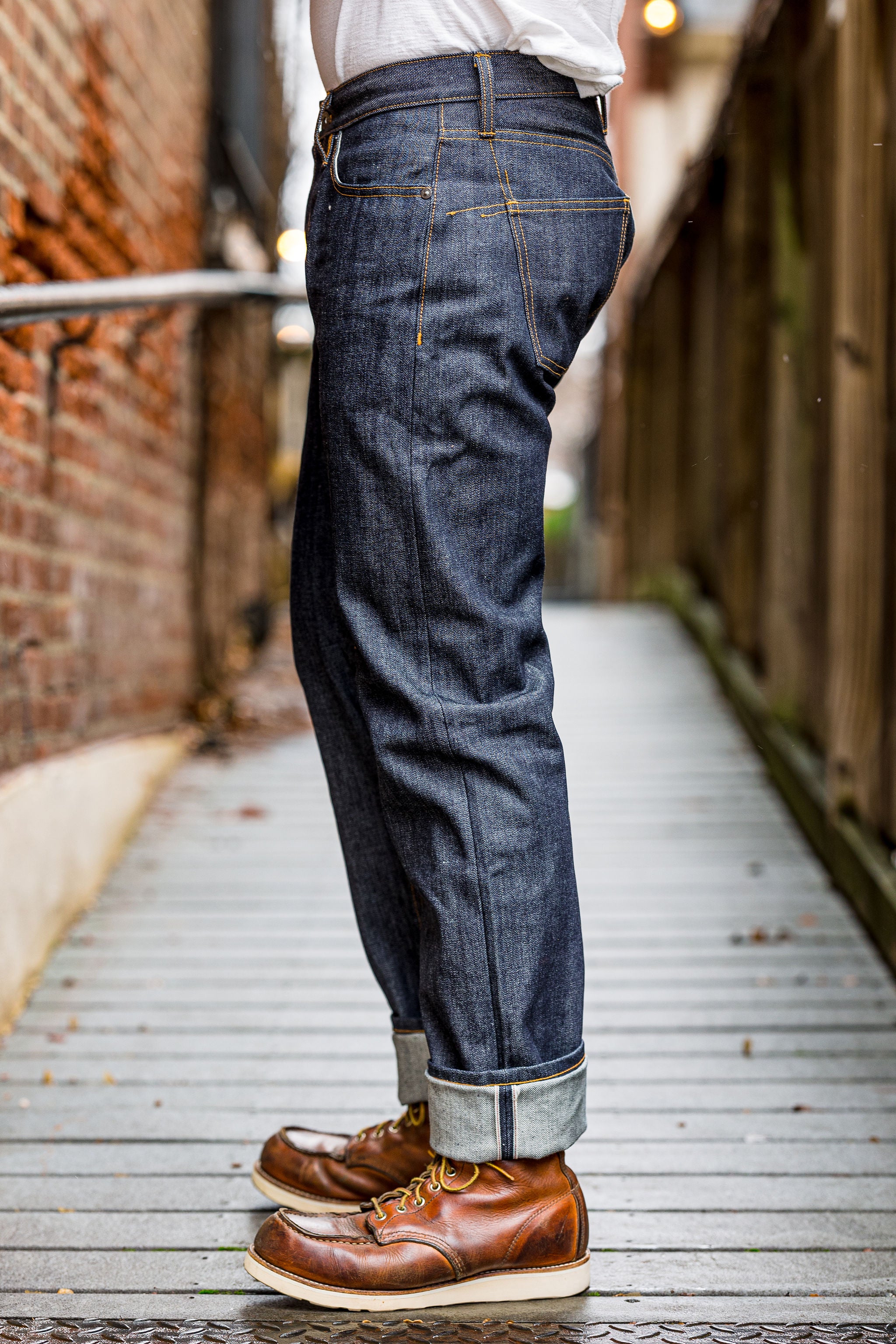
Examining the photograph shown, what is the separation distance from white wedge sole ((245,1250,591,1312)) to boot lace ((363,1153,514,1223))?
70 mm

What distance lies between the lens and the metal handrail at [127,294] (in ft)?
6.49

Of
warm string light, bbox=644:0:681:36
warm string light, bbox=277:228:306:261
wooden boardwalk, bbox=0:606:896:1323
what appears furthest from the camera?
→ warm string light, bbox=277:228:306:261

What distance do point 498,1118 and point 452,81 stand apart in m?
0.91

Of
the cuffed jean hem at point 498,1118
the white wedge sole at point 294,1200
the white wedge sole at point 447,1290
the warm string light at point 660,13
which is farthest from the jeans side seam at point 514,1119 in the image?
the warm string light at point 660,13

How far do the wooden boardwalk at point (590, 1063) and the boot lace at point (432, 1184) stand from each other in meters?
0.10

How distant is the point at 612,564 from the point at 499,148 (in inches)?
320

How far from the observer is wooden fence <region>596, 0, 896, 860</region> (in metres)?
2.29

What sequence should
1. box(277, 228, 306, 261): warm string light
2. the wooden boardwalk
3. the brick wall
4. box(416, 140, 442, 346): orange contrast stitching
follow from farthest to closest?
box(277, 228, 306, 261): warm string light < the brick wall < the wooden boardwalk < box(416, 140, 442, 346): orange contrast stitching

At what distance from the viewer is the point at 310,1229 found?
1.18 meters

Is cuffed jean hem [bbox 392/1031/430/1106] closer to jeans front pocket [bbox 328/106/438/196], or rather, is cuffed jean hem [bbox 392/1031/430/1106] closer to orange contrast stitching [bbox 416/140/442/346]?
orange contrast stitching [bbox 416/140/442/346]

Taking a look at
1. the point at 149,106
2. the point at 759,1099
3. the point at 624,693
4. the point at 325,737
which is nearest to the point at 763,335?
the point at 624,693

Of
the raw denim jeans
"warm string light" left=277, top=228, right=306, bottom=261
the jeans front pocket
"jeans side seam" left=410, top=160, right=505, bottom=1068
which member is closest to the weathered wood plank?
the raw denim jeans

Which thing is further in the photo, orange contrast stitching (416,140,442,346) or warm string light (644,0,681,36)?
warm string light (644,0,681,36)

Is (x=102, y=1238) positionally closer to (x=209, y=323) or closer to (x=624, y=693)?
(x=624, y=693)
